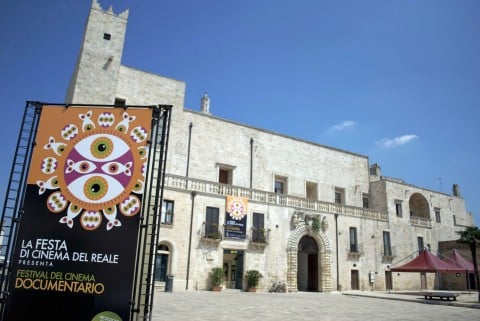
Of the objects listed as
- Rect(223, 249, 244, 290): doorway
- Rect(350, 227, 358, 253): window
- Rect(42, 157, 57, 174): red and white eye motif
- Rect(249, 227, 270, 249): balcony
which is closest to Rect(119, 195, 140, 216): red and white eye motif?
Rect(42, 157, 57, 174): red and white eye motif

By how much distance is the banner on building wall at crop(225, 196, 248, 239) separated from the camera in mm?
22531

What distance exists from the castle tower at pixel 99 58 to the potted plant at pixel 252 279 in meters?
13.0

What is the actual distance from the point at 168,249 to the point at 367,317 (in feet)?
40.3

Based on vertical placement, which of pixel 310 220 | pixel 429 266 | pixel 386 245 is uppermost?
pixel 310 220

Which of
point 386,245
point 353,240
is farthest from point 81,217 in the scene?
point 386,245

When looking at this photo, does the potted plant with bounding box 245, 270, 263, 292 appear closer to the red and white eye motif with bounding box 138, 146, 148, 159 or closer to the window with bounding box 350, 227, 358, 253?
the window with bounding box 350, 227, 358, 253

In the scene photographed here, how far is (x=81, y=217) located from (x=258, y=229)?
18.8 m

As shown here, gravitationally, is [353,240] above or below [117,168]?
above

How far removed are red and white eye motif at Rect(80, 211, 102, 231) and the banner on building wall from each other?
17284 millimetres

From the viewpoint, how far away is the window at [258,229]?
23312 mm

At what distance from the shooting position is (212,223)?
22094mm

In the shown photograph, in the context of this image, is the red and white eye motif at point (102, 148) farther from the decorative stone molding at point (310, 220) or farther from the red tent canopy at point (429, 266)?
the red tent canopy at point (429, 266)

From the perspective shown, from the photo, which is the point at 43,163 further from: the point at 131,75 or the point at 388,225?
the point at 388,225

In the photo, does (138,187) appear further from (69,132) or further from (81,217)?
(69,132)
